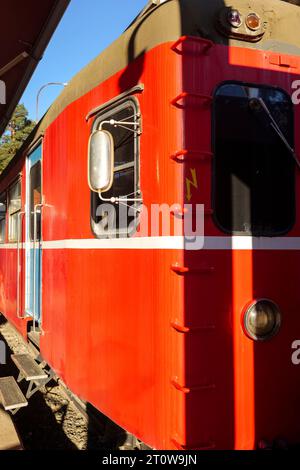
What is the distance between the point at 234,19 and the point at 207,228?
3.91 ft

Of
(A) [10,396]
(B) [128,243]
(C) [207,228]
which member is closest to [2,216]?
(A) [10,396]

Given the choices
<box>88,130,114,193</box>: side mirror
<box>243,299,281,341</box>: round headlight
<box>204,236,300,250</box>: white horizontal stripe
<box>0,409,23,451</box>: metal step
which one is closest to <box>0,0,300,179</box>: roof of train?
<box>88,130,114,193</box>: side mirror

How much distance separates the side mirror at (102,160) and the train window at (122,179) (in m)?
0.17

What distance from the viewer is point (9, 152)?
32594 mm

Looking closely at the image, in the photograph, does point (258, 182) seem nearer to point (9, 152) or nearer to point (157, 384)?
point (157, 384)

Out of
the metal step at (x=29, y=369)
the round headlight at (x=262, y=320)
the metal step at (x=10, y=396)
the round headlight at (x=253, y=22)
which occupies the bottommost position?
the metal step at (x=10, y=396)

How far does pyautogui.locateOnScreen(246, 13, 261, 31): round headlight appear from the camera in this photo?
106 inches

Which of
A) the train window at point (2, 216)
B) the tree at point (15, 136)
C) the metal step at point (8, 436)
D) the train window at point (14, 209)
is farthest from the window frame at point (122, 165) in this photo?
the tree at point (15, 136)

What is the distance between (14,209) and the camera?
22.0 feet

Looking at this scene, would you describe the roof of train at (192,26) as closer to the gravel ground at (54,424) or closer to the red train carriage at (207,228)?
the red train carriage at (207,228)

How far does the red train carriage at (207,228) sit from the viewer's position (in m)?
2.56

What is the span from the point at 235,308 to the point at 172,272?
1.35 feet

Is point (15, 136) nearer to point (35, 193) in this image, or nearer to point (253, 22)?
point (35, 193)
